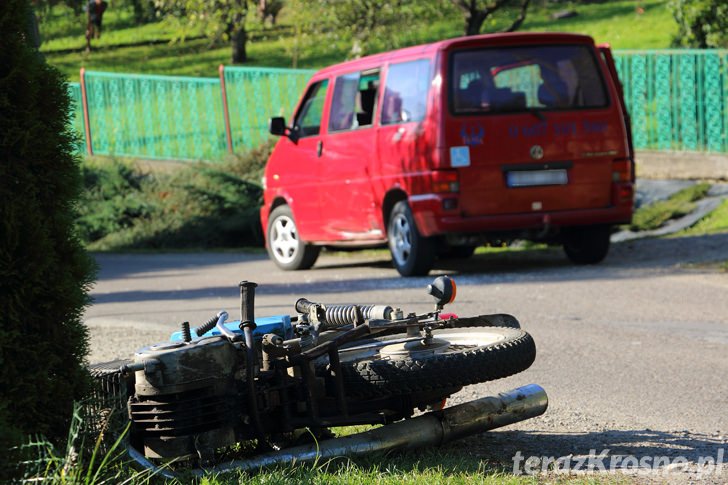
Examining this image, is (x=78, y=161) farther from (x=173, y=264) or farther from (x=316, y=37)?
(x=316, y=37)

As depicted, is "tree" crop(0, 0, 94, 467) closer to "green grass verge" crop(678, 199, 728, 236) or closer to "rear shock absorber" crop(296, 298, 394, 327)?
"rear shock absorber" crop(296, 298, 394, 327)

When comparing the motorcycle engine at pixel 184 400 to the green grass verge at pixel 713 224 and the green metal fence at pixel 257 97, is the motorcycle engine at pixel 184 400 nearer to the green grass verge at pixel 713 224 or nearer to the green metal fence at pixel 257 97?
the green grass verge at pixel 713 224

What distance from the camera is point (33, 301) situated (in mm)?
4359

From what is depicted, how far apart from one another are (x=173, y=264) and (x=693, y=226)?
21.4 feet

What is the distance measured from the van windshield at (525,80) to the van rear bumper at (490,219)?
96cm

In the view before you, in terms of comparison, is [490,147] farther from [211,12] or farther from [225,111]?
[211,12]

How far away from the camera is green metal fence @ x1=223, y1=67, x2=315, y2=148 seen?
23.7 m

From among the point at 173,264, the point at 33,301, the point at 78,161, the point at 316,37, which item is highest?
the point at 316,37

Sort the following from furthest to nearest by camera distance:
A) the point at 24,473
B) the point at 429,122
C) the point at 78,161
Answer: the point at 429,122
the point at 78,161
the point at 24,473

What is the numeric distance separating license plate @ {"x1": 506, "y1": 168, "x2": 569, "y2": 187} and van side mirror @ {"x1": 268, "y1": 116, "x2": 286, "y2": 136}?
10.2 feet

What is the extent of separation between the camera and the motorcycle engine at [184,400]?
464 cm

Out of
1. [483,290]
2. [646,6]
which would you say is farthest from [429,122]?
[646,6]

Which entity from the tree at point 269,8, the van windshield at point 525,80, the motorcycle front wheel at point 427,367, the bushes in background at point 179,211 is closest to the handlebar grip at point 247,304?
the motorcycle front wheel at point 427,367

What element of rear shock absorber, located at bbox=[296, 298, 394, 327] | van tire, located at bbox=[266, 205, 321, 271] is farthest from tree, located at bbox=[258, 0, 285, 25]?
rear shock absorber, located at bbox=[296, 298, 394, 327]
